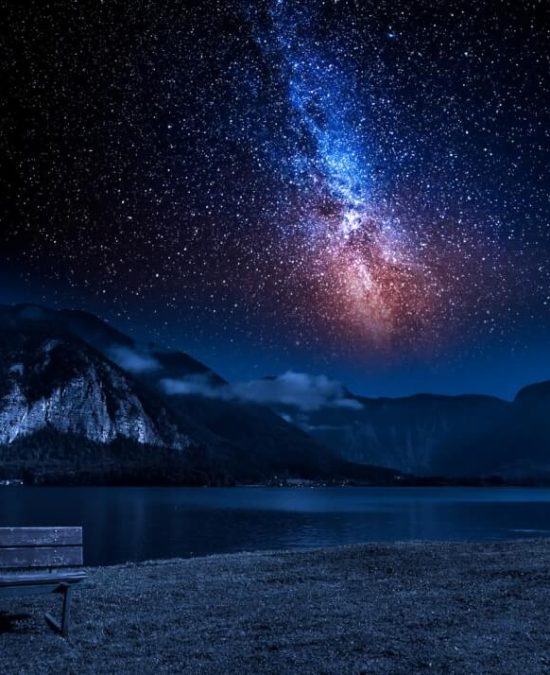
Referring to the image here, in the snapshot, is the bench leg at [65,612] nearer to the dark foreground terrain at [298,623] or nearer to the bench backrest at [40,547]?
the dark foreground terrain at [298,623]

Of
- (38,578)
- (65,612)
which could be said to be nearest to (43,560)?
(38,578)

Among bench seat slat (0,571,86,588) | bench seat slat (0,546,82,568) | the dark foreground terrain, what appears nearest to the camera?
the dark foreground terrain

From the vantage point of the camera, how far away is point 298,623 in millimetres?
11219

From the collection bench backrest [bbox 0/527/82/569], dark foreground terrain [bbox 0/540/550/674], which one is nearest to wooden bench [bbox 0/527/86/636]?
bench backrest [bbox 0/527/82/569]

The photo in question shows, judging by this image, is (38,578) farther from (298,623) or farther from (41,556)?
(298,623)

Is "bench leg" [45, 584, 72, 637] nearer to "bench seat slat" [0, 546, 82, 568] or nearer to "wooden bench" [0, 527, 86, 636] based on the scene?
"wooden bench" [0, 527, 86, 636]

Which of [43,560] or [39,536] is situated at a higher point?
[39,536]

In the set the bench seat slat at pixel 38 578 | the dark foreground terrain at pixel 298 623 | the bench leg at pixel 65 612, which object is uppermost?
the bench seat slat at pixel 38 578

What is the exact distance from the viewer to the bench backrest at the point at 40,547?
10.9m

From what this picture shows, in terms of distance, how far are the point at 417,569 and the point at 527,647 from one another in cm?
938

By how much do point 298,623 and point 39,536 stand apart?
471 cm

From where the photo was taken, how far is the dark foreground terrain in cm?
884

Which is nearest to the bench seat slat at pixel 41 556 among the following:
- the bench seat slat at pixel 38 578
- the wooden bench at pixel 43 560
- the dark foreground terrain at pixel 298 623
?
the wooden bench at pixel 43 560

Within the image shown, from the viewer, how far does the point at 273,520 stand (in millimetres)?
94125
